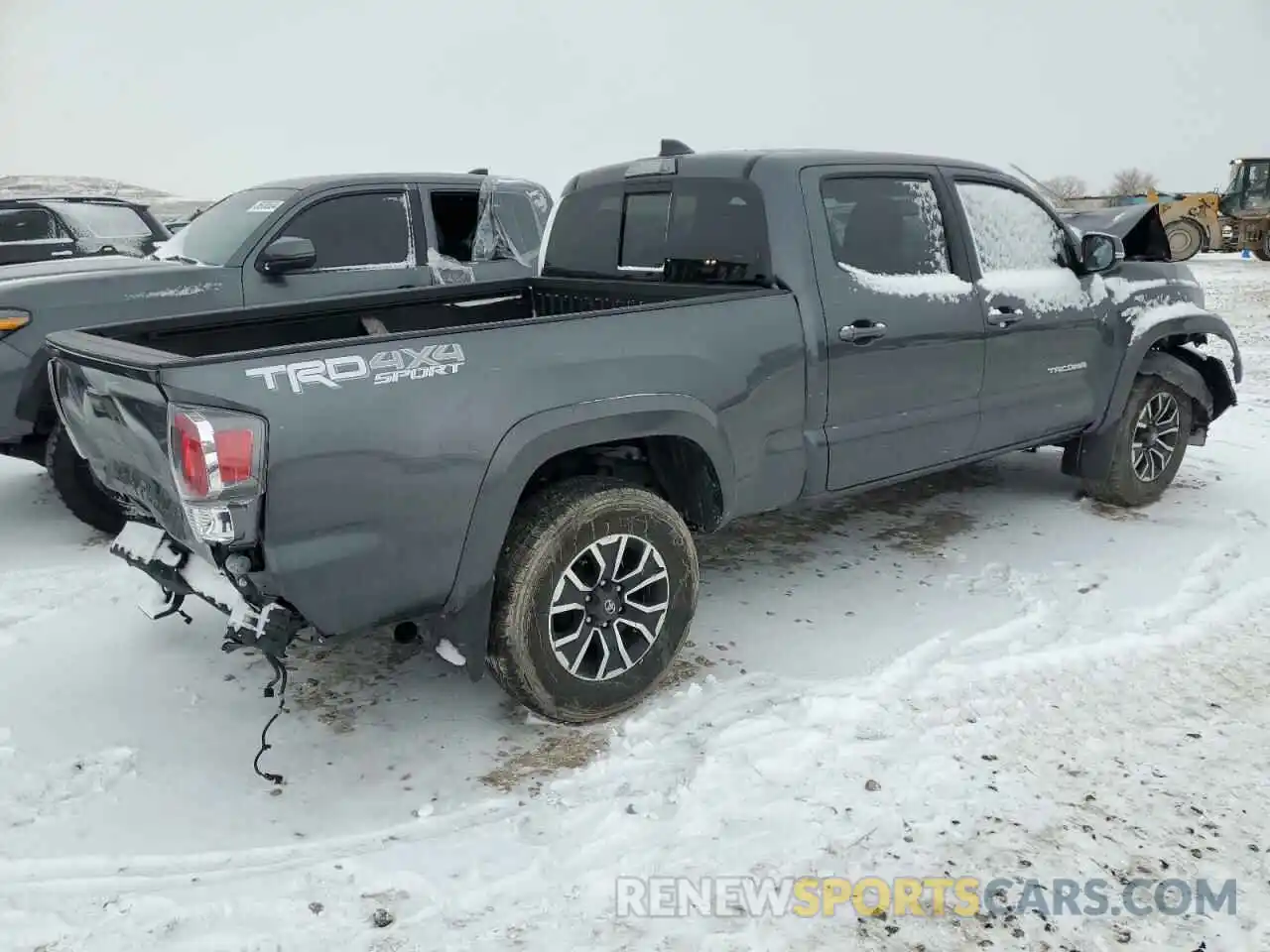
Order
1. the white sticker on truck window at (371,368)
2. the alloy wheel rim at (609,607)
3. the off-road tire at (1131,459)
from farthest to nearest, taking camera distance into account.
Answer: the off-road tire at (1131,459) < the alloy wheel rim at (609,607) < the white sticker on truck window at (371,368)

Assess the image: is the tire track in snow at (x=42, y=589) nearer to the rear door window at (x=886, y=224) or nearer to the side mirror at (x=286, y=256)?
the side mirror at (x=286, y=256)

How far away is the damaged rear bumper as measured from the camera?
Result: 9.02ft

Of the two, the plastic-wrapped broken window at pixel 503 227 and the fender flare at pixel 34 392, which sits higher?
the plastic-wrapped broken window at pixel 503 227

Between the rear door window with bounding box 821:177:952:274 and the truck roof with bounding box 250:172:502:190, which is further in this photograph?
the truck roof with bounding box 250:172:502:190

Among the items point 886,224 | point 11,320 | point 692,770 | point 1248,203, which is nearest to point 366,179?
point 11,320

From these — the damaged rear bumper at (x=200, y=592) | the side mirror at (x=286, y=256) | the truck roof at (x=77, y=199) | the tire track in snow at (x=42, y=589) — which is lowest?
the tire track in snow at (x=42, y=589)

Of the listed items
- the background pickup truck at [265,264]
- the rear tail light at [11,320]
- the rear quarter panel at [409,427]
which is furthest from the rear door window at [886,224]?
the rear tail light at [11,320]

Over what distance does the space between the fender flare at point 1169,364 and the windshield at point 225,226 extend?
483 cm

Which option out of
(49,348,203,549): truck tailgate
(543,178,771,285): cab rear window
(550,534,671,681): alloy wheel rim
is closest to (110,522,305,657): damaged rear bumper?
(49,348,203,549): truck tailgate

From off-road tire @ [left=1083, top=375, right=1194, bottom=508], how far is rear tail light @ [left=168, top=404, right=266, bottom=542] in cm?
441

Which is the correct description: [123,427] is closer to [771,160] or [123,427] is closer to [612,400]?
[612,400]

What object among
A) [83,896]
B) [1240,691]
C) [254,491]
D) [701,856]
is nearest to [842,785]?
[701,856]

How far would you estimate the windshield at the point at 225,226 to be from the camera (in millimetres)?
5988

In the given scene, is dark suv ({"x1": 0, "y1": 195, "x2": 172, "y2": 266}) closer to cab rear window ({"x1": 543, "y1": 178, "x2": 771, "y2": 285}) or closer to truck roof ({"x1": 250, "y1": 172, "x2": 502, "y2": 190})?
truck roof ({"x1": 250, "y1": 172, "x2": 502, "y2": 190})
